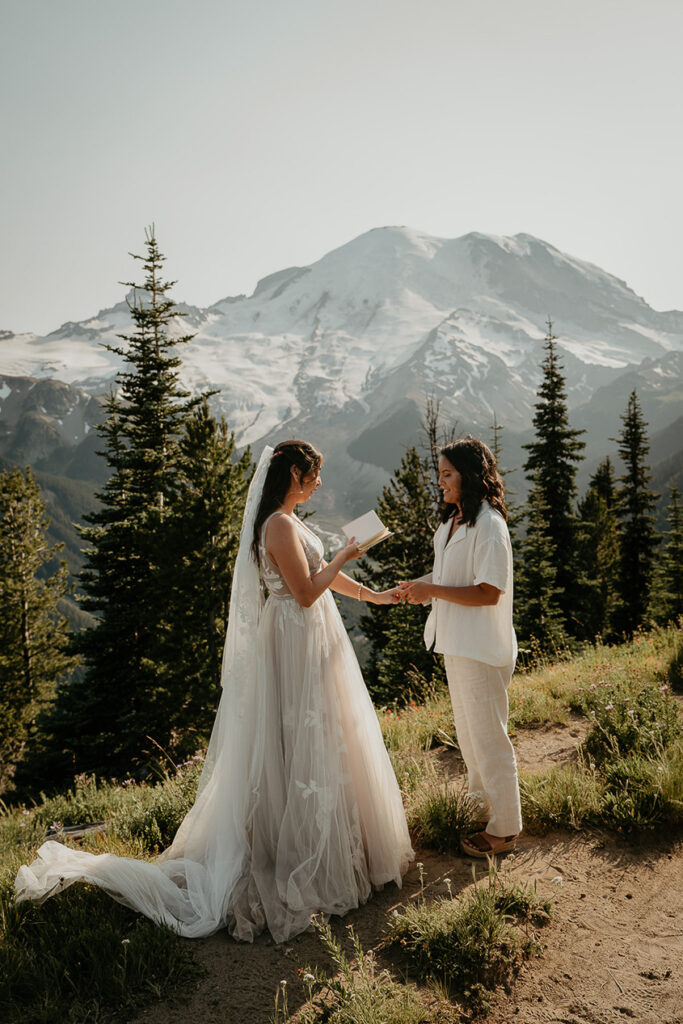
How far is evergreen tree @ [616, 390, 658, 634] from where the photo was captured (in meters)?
37.9

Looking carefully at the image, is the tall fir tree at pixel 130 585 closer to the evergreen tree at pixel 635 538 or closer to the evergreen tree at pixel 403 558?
the evergreen tree at pixel 403 558

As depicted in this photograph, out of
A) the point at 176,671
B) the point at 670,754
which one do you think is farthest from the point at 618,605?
the point at 670,754

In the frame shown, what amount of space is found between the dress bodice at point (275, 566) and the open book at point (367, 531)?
0.80 feet

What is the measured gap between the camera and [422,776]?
5.09 m

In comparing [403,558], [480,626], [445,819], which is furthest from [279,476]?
[403,558]

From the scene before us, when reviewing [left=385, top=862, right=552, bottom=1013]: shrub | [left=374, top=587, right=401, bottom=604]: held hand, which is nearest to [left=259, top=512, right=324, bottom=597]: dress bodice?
[left=374, top=587, right=401, bottom=604]: held hand

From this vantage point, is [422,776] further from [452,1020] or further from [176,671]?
[176,671]

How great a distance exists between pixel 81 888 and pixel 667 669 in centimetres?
602

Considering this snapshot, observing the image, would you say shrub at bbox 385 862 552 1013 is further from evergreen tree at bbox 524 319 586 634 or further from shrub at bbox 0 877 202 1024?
evergreen tree at bbox 524 319 586 634

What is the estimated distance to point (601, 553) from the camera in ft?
140

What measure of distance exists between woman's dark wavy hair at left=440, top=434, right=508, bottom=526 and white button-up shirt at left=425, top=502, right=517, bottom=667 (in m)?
0.06

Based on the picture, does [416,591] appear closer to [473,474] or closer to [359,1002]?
[473,474]

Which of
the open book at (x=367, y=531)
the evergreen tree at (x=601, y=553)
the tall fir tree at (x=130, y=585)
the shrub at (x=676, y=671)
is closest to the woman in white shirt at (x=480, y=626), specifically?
the open book at (x=367, y=531)

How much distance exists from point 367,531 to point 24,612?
1247 inches
